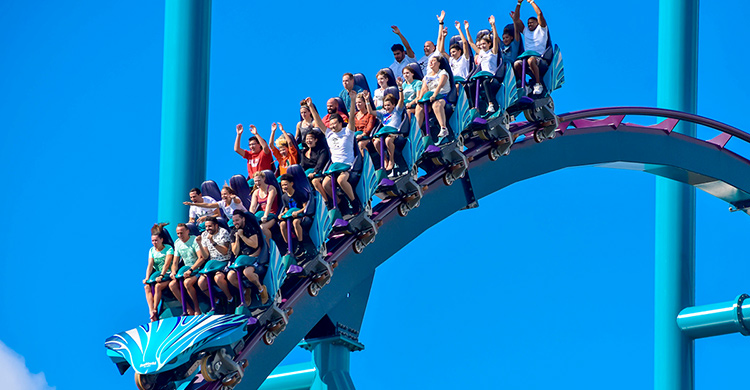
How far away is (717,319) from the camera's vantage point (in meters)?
12.9

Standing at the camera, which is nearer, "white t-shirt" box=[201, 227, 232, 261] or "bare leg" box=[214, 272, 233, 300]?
Result: "bare leg" box=[214, 272, 233, 300]

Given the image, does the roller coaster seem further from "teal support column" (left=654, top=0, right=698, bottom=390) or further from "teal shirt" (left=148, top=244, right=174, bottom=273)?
"teal support column" (left=654, top=0, right=698, bottom=390)

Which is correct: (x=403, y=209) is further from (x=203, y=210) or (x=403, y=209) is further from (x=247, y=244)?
(x=247, y=244)

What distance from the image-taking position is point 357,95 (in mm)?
9328

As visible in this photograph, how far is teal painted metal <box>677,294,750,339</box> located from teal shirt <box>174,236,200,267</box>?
19.8 ft

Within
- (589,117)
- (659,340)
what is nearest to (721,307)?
(659,340)

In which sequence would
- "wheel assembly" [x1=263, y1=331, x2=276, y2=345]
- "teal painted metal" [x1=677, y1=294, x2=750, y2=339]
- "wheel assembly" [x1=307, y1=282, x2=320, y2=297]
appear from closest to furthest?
"wheel assembly" [x1=263, y1=331, x2=276, y2=345]
"wheel assembly" [x1=307, y1=282, x2=320, y2=297]
"teal painted metal" [x1=677, y1=294, x2=750, y2=339]

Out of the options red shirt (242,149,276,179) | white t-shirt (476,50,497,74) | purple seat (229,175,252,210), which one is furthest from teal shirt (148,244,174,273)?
white t-shirt (476,50,497,74)

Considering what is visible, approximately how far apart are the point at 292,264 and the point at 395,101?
149 cm

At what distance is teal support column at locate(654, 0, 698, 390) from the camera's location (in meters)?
13.4

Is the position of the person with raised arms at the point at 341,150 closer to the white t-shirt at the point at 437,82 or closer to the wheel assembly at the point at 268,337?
the white t-shirt at the point at 437,82

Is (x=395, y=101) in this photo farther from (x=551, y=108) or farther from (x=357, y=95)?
(x=551, y=108)

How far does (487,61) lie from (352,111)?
1.39 meters

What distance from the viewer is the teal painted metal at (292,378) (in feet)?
35.4
